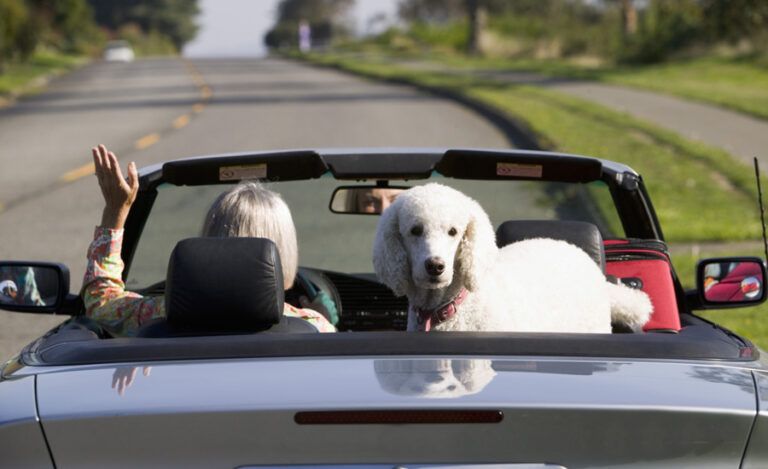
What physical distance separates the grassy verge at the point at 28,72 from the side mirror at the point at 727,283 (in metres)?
37.4

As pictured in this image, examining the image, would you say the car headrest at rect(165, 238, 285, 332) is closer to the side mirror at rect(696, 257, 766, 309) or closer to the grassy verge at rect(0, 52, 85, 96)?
the side mirror at rect(696, 257, 766, 309)

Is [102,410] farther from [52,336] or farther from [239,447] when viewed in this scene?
[52,336]

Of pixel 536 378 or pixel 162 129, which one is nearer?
pixel 536 378

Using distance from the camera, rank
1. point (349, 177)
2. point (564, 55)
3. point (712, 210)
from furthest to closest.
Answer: point (564, 55) < point (712, 210) < point (349, 177)

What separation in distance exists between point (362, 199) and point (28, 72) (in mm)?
47829

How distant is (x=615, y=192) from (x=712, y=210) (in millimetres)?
10550

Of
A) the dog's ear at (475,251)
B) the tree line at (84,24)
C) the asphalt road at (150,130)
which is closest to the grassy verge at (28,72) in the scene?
the tree line at (84,24)

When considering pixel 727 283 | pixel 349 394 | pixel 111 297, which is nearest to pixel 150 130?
pixel 111 297

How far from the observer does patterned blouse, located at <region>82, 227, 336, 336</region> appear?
3.94m

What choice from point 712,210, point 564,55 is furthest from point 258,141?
point 564,55

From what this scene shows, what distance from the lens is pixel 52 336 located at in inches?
143

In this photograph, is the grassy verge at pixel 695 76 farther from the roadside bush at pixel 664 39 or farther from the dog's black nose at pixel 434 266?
the dog's black nose at pixel 434 266

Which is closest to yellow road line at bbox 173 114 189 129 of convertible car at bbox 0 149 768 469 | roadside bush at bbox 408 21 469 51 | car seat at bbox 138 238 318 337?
convertible car at bbox 0 149 768 469

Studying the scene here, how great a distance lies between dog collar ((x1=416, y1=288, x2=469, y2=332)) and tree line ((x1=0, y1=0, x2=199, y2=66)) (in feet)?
146
